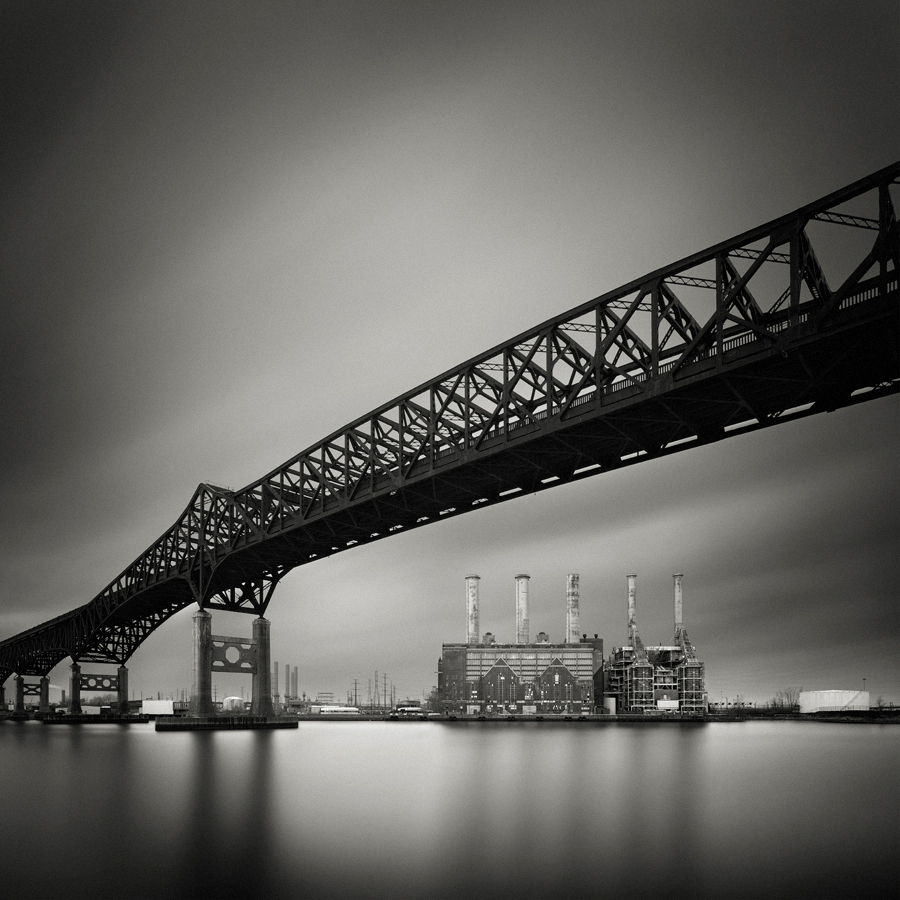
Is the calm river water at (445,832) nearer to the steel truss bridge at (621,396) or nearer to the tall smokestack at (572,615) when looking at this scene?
the steel truss bridge at (621,396)

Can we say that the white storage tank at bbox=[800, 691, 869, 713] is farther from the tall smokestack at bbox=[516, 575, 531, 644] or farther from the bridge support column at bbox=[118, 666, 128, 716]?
the bridge support column at bbox=[118, 666, 128, 716]

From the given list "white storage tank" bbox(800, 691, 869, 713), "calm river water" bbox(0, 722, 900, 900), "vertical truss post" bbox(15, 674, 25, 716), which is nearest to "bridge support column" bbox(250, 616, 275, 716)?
"calm river water" bbox(0, 722, 900, 900)

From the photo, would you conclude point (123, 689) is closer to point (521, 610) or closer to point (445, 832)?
point (521, 610)

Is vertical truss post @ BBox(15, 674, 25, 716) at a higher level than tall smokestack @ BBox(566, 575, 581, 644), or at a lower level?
lower

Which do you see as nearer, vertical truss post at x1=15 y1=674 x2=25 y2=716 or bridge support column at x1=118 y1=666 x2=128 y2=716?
bridge support column at x1=118 y1=666 x2=128 y2=716

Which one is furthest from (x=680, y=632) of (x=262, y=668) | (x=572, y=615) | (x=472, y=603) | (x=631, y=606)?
(x=262, y=668)
